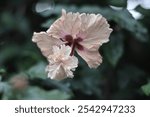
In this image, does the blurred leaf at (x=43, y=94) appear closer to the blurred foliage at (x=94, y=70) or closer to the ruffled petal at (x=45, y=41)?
the blurred foliage at (x=94, y=70)

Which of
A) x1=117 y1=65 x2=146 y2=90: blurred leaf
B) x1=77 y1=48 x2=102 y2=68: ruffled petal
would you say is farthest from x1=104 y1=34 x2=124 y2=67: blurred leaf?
x1=77 y1=48 x2=102 y2=68: ruffled petal

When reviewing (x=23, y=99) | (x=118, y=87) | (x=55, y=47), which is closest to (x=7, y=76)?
(x=23, y=99)

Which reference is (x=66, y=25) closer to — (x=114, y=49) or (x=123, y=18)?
(x=123, y=18)

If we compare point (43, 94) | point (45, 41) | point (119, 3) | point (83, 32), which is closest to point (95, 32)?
point (83, 32)

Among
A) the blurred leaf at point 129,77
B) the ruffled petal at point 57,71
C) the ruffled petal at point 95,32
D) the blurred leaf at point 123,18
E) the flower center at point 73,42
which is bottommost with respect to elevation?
the blurred leaf at point 129,77

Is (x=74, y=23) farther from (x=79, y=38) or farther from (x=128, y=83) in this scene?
(x=128, y=83)

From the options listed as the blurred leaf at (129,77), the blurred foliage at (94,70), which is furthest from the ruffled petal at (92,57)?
the blurred leaf at (129,77)
